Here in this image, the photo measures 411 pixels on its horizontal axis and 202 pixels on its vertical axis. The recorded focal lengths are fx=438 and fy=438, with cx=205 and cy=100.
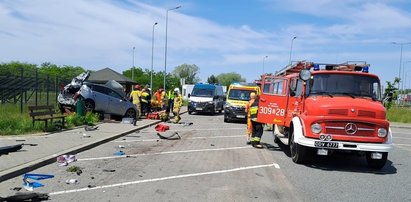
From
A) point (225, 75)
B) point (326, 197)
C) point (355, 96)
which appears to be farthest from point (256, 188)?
point (225, 75)

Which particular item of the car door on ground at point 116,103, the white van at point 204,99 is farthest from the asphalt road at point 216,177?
the white van at point 204,99

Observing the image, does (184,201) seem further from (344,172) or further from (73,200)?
(344,172)

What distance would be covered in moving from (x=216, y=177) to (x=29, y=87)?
17136 millimetres

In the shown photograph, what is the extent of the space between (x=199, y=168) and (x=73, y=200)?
11.3 ft

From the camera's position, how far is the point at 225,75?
125188 mm

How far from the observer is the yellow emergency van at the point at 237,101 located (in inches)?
938

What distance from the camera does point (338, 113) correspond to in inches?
378

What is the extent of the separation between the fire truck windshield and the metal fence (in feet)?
50.1

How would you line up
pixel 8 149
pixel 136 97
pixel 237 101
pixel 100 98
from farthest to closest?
pixel 237 101
pixel 136 97
pixel 100 98
pixel 8 149

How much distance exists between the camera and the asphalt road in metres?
6.82

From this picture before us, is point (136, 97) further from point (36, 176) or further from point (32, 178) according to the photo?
point (32, 178)

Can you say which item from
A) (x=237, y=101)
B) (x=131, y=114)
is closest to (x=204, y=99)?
(x=237, y=101)

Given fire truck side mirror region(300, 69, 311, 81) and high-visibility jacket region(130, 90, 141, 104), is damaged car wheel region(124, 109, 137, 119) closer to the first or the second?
high-visibility jacket region(130, 90, 141, 104)

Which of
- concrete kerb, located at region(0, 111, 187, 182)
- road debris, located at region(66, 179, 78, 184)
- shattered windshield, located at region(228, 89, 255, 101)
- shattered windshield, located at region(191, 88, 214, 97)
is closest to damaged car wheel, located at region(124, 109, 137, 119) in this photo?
shattered windshield, located at region(228, 89, 255, 101)
